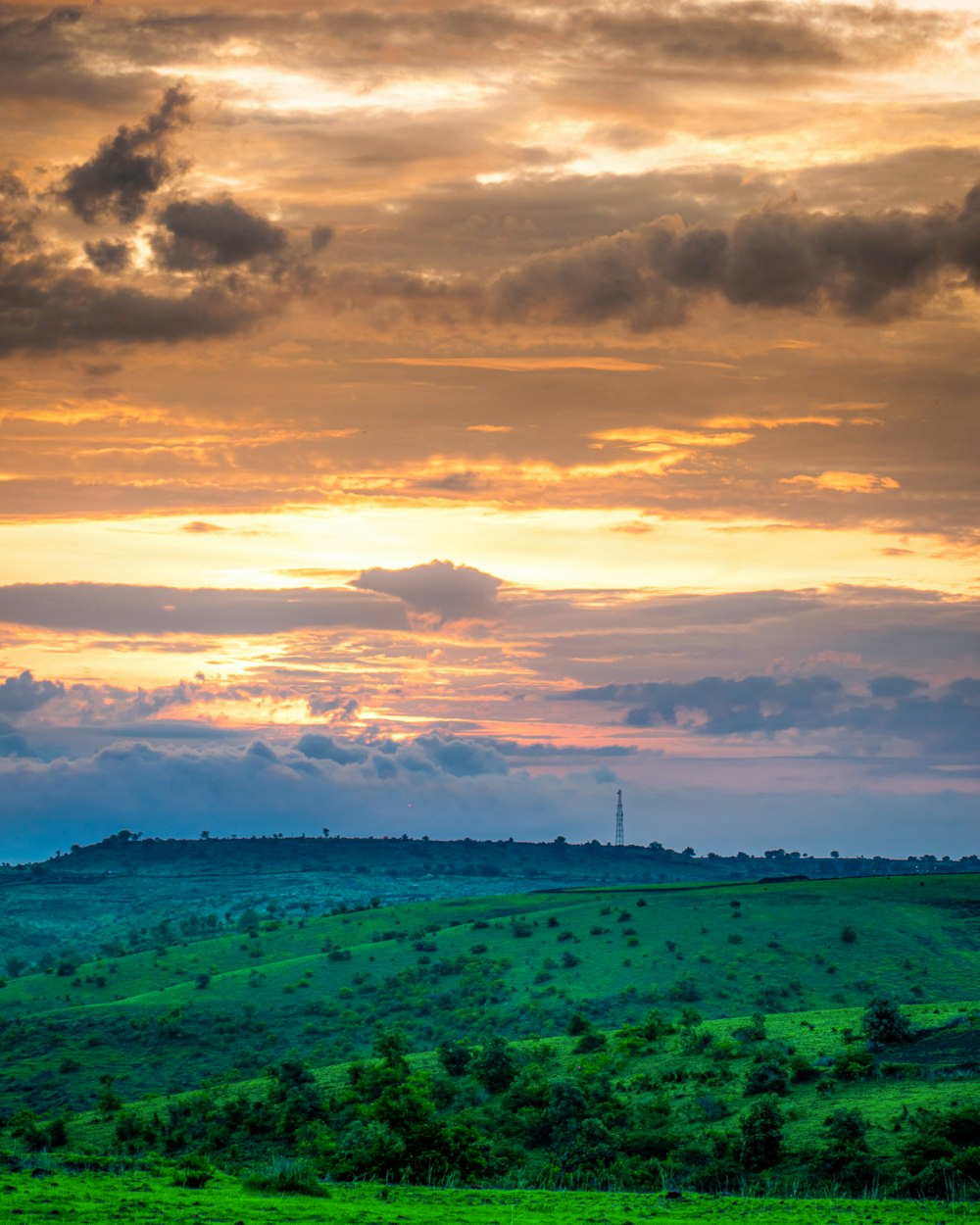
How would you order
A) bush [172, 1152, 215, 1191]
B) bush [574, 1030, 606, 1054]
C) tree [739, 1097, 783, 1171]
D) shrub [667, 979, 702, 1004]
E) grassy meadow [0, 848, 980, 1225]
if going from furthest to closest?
shrub [667, 979, 702, 1004] → bush [574, 1030, 606, 1054] → tree [739, 1097, 783, 1171] → bush [172, 1152, 215, 1191] → grassy meadow [0, 848, 980, 1225]

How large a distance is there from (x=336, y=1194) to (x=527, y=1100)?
2993 cm

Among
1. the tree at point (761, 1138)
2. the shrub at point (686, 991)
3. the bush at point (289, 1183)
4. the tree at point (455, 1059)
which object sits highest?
the tree at point (761, 1138)

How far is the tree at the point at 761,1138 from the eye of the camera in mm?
78125

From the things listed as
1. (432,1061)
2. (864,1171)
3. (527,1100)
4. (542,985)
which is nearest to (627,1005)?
A: (542,985)

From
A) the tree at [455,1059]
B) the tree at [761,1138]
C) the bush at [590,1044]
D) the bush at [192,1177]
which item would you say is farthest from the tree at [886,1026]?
the bush at [192,1177]

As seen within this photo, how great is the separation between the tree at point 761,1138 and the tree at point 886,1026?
21358mm

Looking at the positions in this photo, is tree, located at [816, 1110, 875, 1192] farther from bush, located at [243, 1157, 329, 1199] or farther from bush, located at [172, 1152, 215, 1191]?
bush, located at [172, 1152, 215, 1191]

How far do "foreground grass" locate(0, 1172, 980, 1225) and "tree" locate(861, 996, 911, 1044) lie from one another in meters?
34.8

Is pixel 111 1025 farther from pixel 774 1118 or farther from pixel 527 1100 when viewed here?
pixel 774 1118

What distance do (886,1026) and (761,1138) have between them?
2529cm

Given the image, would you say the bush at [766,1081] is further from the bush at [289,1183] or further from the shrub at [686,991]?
the shrub at [686,991]

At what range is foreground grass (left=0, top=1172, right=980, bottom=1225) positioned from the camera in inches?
2295

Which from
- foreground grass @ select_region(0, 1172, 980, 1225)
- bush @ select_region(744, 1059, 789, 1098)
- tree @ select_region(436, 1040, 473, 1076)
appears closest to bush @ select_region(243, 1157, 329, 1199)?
foreground grass @ select_region(0, 1172, 980, 1225)

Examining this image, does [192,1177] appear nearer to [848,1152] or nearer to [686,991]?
[848,1152]
